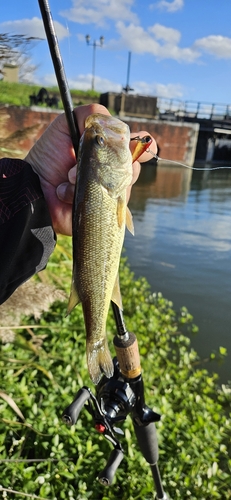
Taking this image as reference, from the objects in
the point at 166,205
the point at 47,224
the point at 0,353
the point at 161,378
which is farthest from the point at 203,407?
the point at 166,205

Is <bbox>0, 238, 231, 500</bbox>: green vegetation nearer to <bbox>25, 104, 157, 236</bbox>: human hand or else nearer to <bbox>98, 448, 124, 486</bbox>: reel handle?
<bbox>98, 448, 124, 486</bbox>: reel handle

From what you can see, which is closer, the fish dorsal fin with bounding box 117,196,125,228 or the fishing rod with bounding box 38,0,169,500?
the fish dorsal fin with bounding box 117,196,125,228

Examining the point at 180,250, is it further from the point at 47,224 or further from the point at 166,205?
the point at 47,224

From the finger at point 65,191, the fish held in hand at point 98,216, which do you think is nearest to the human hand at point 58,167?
the finger at point 65,191

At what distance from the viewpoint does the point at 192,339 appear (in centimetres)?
556

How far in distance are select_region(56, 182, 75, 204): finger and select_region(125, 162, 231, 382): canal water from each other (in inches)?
149

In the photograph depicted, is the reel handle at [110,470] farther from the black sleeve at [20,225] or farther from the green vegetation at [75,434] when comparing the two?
the black sleeve at [20,225]

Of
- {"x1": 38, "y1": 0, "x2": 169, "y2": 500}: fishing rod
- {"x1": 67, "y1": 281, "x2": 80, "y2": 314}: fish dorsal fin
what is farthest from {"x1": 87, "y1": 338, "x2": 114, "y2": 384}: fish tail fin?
{"x1": 38, "y1": 0, "x2": 169, "y2": 500}: fishing rod

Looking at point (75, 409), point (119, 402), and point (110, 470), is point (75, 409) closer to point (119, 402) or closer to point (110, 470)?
point (119, 402)

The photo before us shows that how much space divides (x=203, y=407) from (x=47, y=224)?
262 centimetres

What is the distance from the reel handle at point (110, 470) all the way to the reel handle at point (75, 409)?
35 cm

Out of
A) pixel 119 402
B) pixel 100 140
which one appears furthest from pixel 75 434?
pixel 100 140

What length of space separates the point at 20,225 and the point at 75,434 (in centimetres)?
175

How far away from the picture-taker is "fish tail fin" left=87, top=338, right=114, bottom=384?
1.49 meters
